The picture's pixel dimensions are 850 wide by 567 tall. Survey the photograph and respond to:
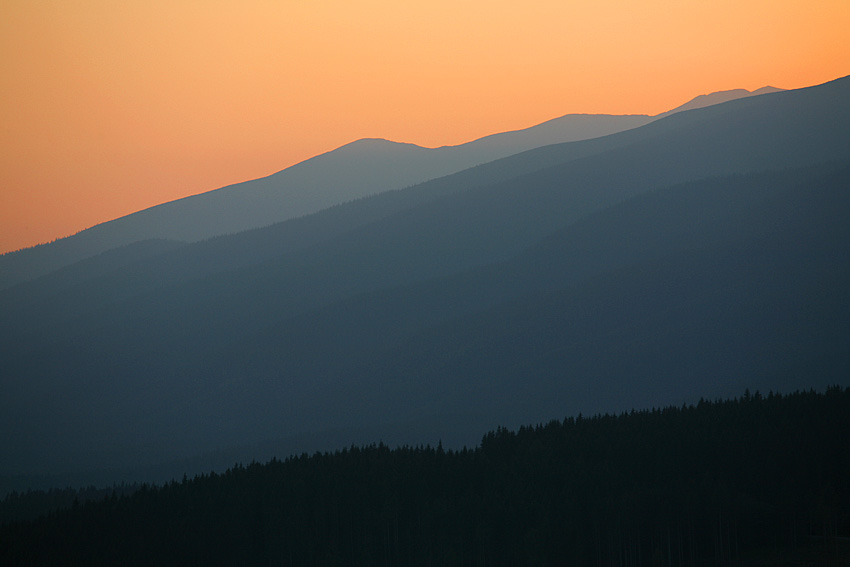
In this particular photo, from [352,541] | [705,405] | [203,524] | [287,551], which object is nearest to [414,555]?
[352,541]

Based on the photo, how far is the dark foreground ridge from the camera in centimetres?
10488

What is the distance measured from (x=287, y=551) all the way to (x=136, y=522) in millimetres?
20130

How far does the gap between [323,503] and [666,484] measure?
39.3 metres

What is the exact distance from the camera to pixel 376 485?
11900 centimetres

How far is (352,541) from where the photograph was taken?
377 ft

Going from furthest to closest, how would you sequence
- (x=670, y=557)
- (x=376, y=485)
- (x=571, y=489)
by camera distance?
(x=376, y=485) < (x=571, y=489) < (x=670, y=557)

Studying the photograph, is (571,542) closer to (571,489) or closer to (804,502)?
(571,489)

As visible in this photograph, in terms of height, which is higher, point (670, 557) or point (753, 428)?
point (753, 428)

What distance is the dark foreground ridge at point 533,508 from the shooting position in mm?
104875

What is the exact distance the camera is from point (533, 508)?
109m

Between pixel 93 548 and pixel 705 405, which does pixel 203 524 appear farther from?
pixel 705 405

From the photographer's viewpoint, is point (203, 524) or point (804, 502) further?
point (203, 524)

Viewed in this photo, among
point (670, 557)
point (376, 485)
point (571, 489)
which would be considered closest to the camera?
point (670, 557)

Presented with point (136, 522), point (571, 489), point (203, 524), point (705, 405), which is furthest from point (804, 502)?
point (136, 522)
